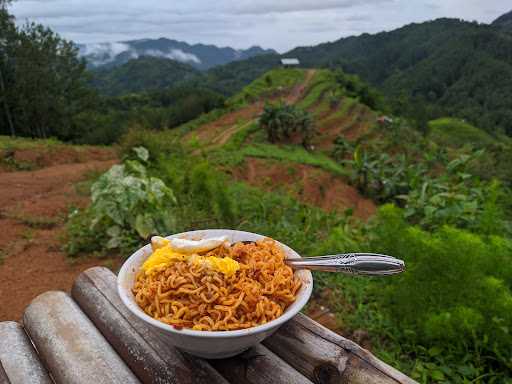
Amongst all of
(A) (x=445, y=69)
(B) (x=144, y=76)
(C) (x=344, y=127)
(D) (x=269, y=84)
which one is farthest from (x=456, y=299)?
(B) (x=144, y=76)

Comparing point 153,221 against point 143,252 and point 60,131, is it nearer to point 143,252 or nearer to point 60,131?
point 143,252

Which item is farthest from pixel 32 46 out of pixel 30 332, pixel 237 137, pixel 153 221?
pixel 30 332

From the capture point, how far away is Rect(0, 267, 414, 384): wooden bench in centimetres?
148

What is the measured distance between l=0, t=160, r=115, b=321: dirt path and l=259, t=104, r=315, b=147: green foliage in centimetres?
1213

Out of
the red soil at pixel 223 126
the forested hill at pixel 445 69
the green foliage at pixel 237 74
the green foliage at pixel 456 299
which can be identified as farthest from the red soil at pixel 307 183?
the green foliage at pixel 237 74

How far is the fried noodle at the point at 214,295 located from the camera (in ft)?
4.32

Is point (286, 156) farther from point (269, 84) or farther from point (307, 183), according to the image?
point (269, 84)

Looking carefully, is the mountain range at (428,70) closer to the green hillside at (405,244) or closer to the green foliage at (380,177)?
the green foliage at (380,177)

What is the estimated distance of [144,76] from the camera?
93000 millimetres

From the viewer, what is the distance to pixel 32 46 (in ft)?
74.0

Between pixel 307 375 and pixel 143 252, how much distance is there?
2.64 feet

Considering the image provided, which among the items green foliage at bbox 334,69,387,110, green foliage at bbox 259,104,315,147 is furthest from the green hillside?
green foliage at bbox 334,69,387,110

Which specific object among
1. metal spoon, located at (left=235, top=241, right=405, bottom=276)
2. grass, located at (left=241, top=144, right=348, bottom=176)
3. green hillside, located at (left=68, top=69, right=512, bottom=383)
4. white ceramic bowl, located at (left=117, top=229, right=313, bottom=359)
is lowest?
grass, located at (left=241, top=144, right=348, bottom=176)

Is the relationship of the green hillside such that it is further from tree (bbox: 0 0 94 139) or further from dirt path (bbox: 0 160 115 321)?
tree (bbox: 0 0 94 139)
